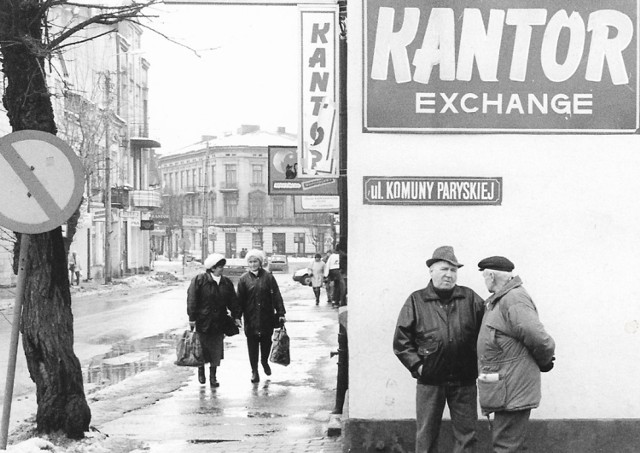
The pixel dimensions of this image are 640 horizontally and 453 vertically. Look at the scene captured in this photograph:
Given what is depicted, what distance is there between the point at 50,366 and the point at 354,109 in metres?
3.44

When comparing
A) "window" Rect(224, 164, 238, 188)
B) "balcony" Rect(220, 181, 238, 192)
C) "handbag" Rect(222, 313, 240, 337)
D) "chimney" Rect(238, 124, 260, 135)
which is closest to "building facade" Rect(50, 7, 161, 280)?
"handbag" Rect(222, 313, 240, 337)

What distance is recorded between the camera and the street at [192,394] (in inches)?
323

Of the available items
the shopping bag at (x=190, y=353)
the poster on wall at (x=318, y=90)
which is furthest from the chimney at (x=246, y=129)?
the poster on wall at (x=318, y=90)

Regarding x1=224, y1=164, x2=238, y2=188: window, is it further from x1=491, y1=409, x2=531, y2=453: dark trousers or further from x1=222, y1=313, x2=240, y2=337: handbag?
x1=491, y1=409, x2=531, y2=453: dark trousers

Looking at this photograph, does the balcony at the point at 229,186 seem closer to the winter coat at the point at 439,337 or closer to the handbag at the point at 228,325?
the handbag at the point at 228,325

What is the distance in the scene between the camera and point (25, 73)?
24.9ft

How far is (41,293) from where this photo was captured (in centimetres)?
755

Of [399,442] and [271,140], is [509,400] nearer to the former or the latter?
[399,442]

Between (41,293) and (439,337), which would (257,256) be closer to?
(41,293)

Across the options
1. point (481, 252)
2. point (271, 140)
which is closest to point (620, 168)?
point (481, 252)

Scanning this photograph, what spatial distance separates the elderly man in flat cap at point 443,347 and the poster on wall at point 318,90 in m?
1.99

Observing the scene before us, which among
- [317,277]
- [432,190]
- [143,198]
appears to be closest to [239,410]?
[432,190]

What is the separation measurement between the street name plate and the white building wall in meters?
0.06

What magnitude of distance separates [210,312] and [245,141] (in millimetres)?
82836
